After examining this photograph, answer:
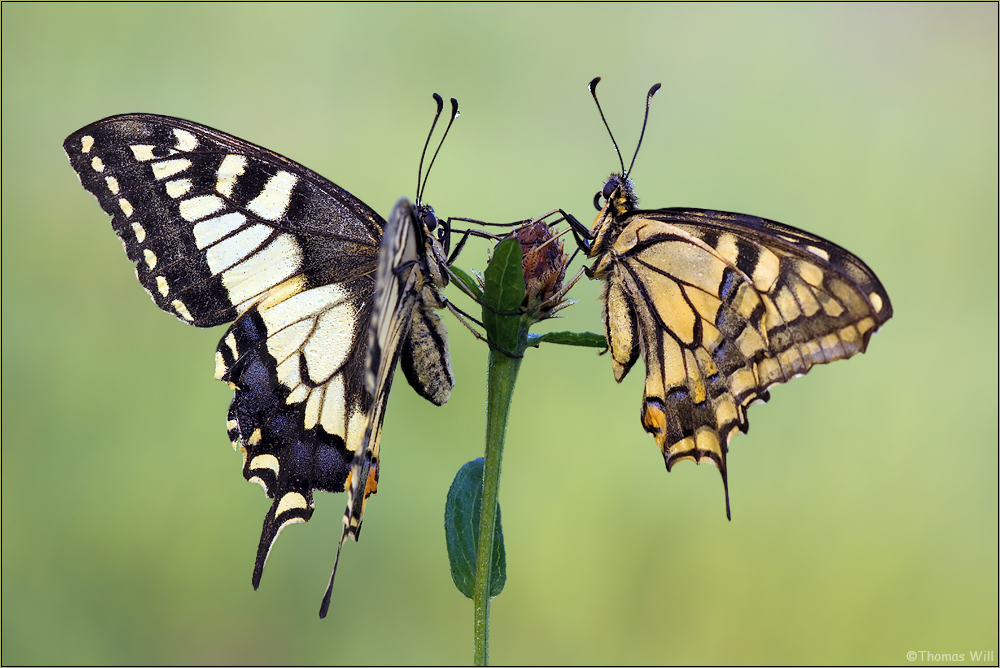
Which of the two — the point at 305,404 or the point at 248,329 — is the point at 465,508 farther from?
the point at 248,329

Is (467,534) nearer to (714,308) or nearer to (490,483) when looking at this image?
(490,483)

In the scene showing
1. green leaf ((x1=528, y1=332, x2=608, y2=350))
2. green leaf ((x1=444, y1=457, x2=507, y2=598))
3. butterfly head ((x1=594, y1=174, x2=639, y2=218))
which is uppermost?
butterfly head ((x1=594, y1=174, x2=639, y2=218))

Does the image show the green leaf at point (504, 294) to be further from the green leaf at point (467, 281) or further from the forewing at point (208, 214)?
the forewing at point (208, 214)

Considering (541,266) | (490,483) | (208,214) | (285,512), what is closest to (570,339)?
(541,266)

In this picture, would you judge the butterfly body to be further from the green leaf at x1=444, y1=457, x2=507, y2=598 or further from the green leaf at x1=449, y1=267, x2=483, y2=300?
the green leaf at x1=444, y1=457, x2=507, y2=598

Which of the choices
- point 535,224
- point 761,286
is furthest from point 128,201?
point 761,286

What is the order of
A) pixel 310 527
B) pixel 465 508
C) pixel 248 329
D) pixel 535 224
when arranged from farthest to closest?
pixel 310 527
pixel 248 329
pixel 535 224
pixel 465 508

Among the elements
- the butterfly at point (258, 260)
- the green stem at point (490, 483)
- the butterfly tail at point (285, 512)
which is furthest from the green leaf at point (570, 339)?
the butterfly tail at point (285, 512)

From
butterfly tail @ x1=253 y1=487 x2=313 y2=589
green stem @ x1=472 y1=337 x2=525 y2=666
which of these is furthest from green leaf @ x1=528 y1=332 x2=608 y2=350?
butterfly tail @ x1=253 y1=487 x2=313 y2=589
